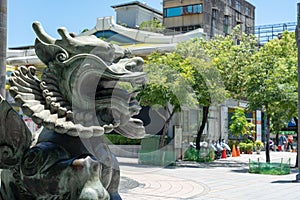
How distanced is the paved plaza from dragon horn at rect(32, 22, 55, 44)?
21.3 feet

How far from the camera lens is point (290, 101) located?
15.3 meters

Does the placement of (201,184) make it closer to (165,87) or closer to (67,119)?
(165,87)

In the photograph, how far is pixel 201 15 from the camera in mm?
36719

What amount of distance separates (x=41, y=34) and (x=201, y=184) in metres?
9.40

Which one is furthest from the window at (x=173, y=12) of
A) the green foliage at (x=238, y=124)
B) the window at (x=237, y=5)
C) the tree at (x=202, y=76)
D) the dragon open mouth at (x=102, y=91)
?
the dragon open mouth at (x=102, y=91)

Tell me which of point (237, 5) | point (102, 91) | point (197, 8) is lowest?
point (102, 91)

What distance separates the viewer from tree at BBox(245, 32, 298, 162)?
50.7 feet

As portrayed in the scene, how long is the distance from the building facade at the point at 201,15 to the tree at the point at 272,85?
19356 mm

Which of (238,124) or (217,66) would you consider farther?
(238,124)

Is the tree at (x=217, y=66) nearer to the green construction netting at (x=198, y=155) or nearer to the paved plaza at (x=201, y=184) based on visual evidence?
the green construction netting at (x=198, y=155)

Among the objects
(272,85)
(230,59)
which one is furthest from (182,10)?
(272,85)

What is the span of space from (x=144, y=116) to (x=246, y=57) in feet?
21.1

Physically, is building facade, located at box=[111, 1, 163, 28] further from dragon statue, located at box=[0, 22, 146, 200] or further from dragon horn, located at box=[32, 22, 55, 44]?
dragon statue, located at box=[0, 22, 146, 200]

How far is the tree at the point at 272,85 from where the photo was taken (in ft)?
50.7
